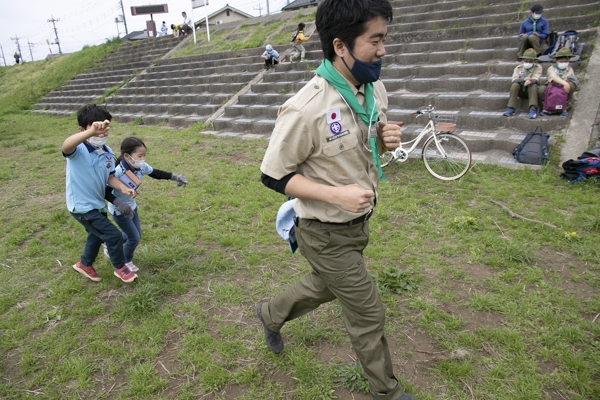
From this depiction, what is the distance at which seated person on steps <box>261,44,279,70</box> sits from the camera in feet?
37.7

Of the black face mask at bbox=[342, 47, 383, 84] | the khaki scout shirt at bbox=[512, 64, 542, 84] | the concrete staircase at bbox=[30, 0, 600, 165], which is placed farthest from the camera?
the concrete staircase at bbox=[30, 0, 600, 165]

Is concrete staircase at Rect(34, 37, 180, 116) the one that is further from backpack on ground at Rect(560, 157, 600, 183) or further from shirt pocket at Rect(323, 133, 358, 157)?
shirt pocket at Rect(323, 133, 358, 157)

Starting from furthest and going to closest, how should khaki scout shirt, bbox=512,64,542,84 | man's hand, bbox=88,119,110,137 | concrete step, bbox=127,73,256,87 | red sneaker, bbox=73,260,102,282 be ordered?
concrete step, bbox=127,73,256,87 → khaki scout shirt, bbox=512,64,542,84 → red sneaker, bbox=73,260,102,282 → man's hand, bbox=88,119,110,137

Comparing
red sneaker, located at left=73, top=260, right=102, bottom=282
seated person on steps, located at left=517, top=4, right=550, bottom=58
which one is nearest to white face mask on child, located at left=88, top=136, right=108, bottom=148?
red sneaker, located at left=73, top=260, right=102, bottom=282

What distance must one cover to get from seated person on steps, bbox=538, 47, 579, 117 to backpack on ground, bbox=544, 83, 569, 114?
0.20 ft

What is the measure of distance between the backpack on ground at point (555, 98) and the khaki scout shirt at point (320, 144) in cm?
584

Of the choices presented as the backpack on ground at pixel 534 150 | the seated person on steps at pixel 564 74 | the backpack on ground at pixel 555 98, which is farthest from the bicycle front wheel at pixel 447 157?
the seated person on steps at pixel 564 74

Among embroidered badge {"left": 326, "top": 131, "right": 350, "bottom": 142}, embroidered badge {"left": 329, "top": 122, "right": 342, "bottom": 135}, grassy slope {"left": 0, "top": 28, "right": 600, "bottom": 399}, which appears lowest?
grassy slope {"left": 0, "top": 28, "right": 600, "bottom": 399}

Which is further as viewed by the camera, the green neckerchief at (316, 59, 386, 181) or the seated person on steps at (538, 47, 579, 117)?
the seated person on steps at (538, 47, 579, 117)

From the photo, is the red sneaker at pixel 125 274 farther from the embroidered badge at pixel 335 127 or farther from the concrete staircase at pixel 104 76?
the concrete staircase at pixel 104 76

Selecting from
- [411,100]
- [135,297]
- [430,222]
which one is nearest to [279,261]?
[135,297]

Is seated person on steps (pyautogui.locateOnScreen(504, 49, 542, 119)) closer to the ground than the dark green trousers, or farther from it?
farther from it

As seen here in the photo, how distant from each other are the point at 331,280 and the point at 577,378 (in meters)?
1.67

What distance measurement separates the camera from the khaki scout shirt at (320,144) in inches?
67.2
